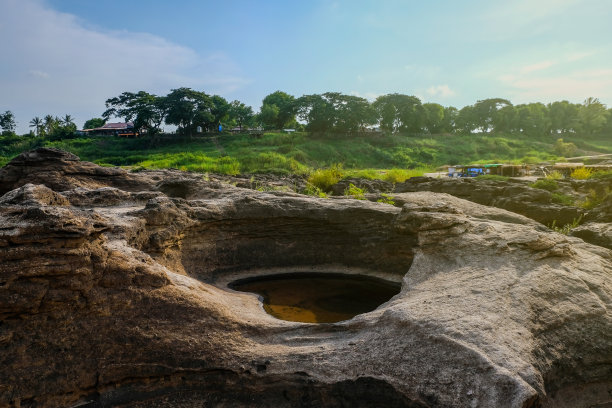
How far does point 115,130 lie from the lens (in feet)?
173

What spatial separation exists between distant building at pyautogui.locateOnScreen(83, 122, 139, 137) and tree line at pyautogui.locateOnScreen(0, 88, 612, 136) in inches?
80.5

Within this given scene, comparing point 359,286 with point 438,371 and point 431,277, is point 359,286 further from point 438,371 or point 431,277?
point 438,371

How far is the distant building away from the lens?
4965 cm

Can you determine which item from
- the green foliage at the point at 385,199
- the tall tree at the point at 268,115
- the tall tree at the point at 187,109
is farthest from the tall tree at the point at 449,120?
the green foliage at the point at 385,199

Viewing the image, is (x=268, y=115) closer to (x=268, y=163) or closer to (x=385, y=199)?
(x=268, y=163)

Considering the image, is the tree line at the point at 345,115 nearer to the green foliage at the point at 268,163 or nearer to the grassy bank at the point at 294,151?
the grassy bank at the point at 294,151

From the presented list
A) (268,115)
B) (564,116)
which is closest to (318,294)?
(268,115)

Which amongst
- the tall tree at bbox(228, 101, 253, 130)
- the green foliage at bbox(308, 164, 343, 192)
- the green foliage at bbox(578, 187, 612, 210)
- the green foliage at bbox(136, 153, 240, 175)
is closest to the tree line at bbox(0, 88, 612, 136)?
the tall tree at bbox(228, 101, 253, 130)

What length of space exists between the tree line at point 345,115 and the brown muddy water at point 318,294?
39.5 meters

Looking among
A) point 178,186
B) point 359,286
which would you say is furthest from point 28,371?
point 178,186

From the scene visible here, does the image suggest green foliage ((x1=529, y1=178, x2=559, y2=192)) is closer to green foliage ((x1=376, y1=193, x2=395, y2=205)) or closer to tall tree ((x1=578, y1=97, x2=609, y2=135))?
green foliage ((x1=376, y1=193, x2=395, y2=205))

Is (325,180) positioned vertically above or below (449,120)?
below

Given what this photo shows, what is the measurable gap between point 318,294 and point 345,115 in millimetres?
45991

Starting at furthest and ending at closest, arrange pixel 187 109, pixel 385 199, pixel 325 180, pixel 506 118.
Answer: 1. pixel 506 118
2. pixel 187 109
3. pixel 325 180
4. pixel 385 199
